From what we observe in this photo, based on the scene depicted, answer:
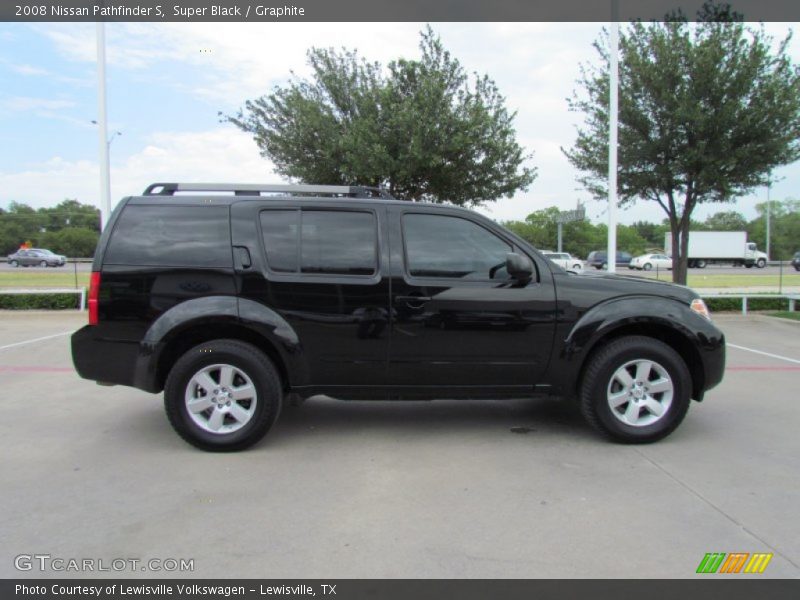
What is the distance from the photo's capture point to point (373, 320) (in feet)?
14.4

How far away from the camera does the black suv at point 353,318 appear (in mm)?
4320

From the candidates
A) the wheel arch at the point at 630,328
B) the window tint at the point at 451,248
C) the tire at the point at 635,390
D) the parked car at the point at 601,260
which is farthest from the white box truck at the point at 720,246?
the window tint at the point at 451,248

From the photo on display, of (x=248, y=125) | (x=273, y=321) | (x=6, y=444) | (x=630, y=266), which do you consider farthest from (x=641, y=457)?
(x=630, y=266)

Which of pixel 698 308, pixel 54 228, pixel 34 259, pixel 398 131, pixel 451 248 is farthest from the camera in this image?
pixel 54 228

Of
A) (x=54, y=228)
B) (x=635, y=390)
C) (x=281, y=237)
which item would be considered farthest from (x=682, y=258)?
(x=54, y=228)

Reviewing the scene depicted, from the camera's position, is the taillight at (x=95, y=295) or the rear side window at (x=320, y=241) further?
the rear side window at (x=320, y=241)

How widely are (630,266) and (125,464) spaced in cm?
5089

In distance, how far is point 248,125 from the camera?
1468 centimetres

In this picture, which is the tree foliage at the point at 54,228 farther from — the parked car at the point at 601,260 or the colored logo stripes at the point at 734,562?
the colored logo stripes at the point at 734,562

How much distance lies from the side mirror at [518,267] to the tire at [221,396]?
1938 mm

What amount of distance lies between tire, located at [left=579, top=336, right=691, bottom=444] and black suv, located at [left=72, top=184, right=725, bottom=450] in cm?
1

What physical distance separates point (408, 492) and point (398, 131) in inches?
405

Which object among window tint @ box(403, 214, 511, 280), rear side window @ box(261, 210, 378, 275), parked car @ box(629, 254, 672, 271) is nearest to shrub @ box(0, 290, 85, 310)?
rear side window @ box(261, 210, 378, 275)

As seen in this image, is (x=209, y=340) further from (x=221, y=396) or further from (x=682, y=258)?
(x=682, y=258)
